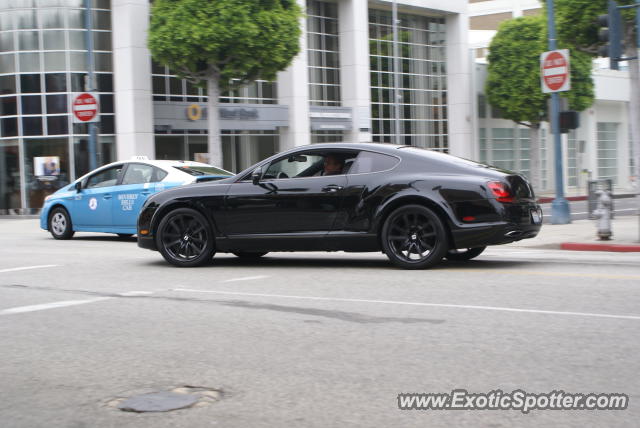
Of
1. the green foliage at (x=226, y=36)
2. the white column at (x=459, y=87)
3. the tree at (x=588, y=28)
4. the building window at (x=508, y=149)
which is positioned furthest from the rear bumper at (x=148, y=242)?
the building window at (x=508, y=149)

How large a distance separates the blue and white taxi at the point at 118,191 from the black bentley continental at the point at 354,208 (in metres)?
4.30

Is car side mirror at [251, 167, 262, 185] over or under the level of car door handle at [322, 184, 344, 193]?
over

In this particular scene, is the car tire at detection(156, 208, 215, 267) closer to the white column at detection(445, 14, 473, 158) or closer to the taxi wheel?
the taxi wheel

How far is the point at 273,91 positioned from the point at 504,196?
28908 millimetres

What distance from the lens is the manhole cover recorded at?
4.70m

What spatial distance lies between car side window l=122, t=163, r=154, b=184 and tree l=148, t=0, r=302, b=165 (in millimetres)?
12257

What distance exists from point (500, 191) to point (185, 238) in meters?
4.12

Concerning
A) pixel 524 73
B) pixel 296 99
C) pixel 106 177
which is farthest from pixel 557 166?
pixel 524 73

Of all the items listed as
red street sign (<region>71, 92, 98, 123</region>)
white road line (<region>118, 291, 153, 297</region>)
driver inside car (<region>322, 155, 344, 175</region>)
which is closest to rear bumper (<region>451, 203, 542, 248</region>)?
driver inside car (<region>322, 155, 344, 175</region>)

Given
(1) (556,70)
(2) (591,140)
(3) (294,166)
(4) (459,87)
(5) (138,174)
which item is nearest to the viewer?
(3) (294,166)

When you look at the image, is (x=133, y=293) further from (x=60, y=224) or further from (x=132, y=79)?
(x=132, y=79)

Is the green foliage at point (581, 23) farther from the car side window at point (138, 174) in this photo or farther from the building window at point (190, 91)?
the car side window at point (138, 174)

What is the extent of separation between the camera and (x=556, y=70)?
59.1ft

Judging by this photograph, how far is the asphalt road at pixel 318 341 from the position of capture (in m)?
4.59
